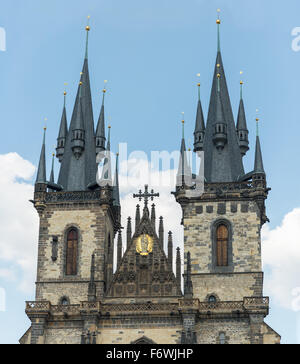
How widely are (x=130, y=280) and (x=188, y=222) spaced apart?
14.8 feet

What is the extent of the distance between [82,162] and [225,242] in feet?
32.6

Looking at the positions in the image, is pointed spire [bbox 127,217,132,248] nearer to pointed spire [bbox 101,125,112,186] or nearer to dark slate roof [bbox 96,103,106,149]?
pointed spire [bbox 101,125,112,186]

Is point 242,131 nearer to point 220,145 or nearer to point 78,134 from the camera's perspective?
point 220,145

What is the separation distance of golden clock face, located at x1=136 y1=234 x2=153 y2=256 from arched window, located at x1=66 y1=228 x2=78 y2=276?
346 cm

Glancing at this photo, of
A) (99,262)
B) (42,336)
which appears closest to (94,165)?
(99,262)

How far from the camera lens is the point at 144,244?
50.8 metres

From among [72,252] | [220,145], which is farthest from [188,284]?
[220,145]

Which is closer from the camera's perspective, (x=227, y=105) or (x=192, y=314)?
A: (x=192, y=314)

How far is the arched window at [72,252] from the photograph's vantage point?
50.7m

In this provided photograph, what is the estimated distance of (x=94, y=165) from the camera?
178ft

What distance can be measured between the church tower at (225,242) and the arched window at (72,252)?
20.0 feet

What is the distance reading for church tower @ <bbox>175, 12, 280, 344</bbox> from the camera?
4759cm

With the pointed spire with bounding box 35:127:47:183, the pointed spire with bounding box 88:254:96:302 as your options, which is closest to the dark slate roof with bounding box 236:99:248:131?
the pointed spire with bounding box 35:127:47:183

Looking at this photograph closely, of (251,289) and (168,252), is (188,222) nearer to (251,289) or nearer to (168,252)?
(168,252)
